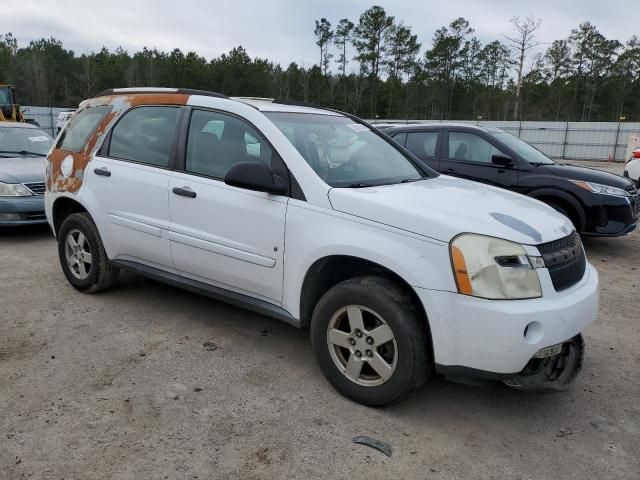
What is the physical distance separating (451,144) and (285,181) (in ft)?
16.2

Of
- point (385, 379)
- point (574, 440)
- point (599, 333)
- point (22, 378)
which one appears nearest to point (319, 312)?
point (385, 379)

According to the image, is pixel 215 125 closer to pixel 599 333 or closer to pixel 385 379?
pixel 385 379

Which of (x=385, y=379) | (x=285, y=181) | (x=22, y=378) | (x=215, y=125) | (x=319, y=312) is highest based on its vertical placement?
(x=215, y=125)

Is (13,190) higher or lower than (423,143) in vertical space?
lower

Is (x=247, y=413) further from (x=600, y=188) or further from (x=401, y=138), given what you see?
(x=401, y=138)

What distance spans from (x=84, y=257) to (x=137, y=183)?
113cm

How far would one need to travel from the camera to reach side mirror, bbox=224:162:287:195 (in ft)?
10.7

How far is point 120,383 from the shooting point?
131 inches

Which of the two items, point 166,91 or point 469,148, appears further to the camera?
point 469,148

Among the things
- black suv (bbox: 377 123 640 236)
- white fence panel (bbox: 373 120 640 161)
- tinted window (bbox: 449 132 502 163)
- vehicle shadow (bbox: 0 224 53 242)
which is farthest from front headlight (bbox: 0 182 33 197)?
white fence panel (bbox: 373 120 640 161)

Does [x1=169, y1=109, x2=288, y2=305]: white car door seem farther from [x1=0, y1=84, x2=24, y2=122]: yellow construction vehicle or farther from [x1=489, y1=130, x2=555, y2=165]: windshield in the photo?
[x1=0, y1=84, x2=24, y2=122]: yellow construction vehicle

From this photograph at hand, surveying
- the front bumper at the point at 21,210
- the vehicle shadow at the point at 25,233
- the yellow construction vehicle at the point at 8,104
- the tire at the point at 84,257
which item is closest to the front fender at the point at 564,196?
the tire at the point at 84,257

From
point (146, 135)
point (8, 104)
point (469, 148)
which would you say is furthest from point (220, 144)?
Answer: point (8, 104)

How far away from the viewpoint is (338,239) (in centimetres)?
305
